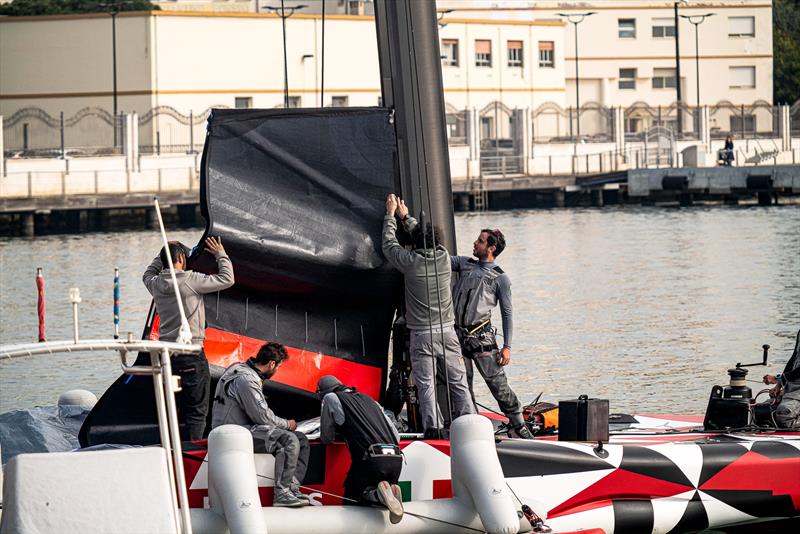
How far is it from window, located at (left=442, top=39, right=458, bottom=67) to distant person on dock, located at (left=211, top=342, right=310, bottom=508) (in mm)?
69622

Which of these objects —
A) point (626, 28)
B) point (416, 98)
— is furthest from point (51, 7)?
point (416, 98)

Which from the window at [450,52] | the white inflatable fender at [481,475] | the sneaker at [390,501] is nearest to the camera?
the white inflatable fender at [481,475]

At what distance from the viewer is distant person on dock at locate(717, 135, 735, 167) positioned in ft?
228

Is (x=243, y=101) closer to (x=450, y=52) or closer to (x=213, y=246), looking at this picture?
(x=450, y=52)

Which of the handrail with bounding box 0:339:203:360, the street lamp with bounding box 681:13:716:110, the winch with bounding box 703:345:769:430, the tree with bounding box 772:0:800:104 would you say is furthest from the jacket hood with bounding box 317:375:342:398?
the tree with bounding box 772:0:800:104

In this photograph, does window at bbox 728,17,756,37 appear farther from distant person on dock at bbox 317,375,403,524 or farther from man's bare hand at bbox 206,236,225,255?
distant person on dock at bbox 317,375,403,524

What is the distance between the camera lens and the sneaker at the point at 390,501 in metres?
11.1

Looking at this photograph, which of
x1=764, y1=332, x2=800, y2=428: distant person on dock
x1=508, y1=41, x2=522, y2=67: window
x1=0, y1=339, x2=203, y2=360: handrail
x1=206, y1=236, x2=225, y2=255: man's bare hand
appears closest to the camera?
x1=0, y1=339, x2=203, y2=360: handrail

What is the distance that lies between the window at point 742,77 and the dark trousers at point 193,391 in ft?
281

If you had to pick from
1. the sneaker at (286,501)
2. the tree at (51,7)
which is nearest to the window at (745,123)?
the tree at (51,7)

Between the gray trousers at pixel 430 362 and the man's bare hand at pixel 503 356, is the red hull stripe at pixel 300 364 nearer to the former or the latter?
the gray trousers at pixel 430 362

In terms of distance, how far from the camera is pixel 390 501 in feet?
36.4

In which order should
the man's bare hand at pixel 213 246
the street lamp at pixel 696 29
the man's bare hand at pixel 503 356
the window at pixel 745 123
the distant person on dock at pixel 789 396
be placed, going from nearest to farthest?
the man's bare hand at pixel 213 246 → the man's bare hand at pixel 503 356 → the distant person on dock at pixel 789 396 → the window at pixel 745 123 → the street lamp at pixel 696 29

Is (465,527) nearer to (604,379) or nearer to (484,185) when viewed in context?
(604,379)
